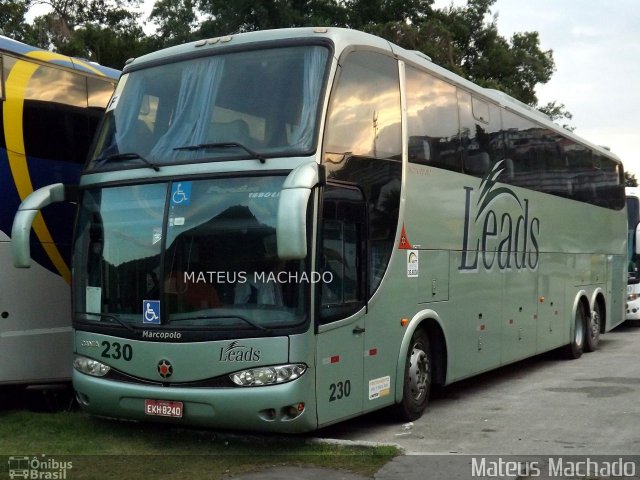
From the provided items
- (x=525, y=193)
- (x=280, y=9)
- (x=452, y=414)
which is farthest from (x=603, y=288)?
(x=280, y=9)

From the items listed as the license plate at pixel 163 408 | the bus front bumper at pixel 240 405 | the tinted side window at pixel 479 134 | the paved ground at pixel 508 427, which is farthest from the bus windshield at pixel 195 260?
the tinted side window at pixel 479 134

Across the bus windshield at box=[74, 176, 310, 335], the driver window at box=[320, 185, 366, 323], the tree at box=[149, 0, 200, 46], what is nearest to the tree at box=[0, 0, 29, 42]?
the tree at box=[149, 0, 200, 46]

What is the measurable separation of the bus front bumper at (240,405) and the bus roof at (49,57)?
4340mm

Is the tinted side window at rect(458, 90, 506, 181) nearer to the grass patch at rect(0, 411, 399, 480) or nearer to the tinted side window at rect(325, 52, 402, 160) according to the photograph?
the tinted side window at rect(325, 52, 402, 160)

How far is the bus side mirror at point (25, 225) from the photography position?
806 centimetres

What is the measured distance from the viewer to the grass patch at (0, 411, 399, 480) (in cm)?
732

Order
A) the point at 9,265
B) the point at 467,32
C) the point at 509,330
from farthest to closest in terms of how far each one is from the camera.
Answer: the point at 467,32 → the point at 509,330 → the point at 9,265

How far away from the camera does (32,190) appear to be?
9.62 metres

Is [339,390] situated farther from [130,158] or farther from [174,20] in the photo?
[174,20]

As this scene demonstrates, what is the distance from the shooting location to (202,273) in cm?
764

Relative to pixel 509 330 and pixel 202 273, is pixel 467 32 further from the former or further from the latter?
pixel 202 273

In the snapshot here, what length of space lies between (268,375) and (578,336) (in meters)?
10.00

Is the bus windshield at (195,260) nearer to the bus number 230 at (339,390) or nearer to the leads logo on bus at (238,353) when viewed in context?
the leads logo on bus at (238,353)

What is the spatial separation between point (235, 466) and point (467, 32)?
1265 inches
